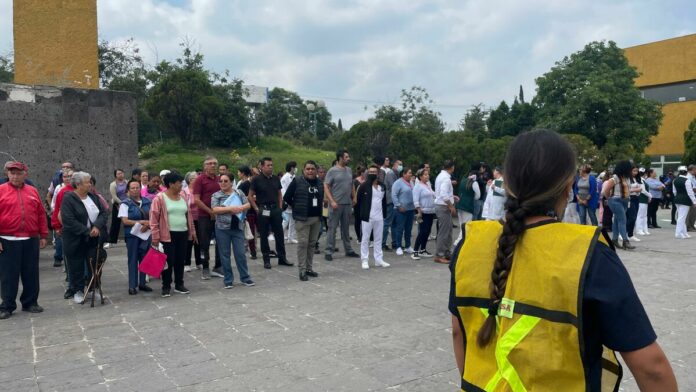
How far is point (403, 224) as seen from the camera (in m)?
11.3

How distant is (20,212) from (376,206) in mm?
5223

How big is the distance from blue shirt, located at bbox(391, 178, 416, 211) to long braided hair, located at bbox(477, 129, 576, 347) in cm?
930

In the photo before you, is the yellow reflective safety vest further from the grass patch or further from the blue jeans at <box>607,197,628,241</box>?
the grass patch

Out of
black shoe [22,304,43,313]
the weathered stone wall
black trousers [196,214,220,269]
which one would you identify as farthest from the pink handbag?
the weathered stone wall

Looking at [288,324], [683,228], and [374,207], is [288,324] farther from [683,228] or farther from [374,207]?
[683,228]

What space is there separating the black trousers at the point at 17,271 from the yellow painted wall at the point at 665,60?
46173 millimetres

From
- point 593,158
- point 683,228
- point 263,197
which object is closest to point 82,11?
point 263,197

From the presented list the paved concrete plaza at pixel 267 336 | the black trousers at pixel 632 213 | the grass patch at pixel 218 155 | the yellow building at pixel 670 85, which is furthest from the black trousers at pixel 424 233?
the yellow building at pixel 670 85

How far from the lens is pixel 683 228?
1279 cm

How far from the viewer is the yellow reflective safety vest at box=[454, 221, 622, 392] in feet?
4.98

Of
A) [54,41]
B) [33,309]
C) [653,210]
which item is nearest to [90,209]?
[33,309]

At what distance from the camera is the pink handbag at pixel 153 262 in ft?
23.8

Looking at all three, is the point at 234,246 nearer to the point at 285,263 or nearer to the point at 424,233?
the point at 285,263

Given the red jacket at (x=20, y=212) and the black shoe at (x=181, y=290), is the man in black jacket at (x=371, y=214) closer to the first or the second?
the black shoe at (x=181, y=290)
